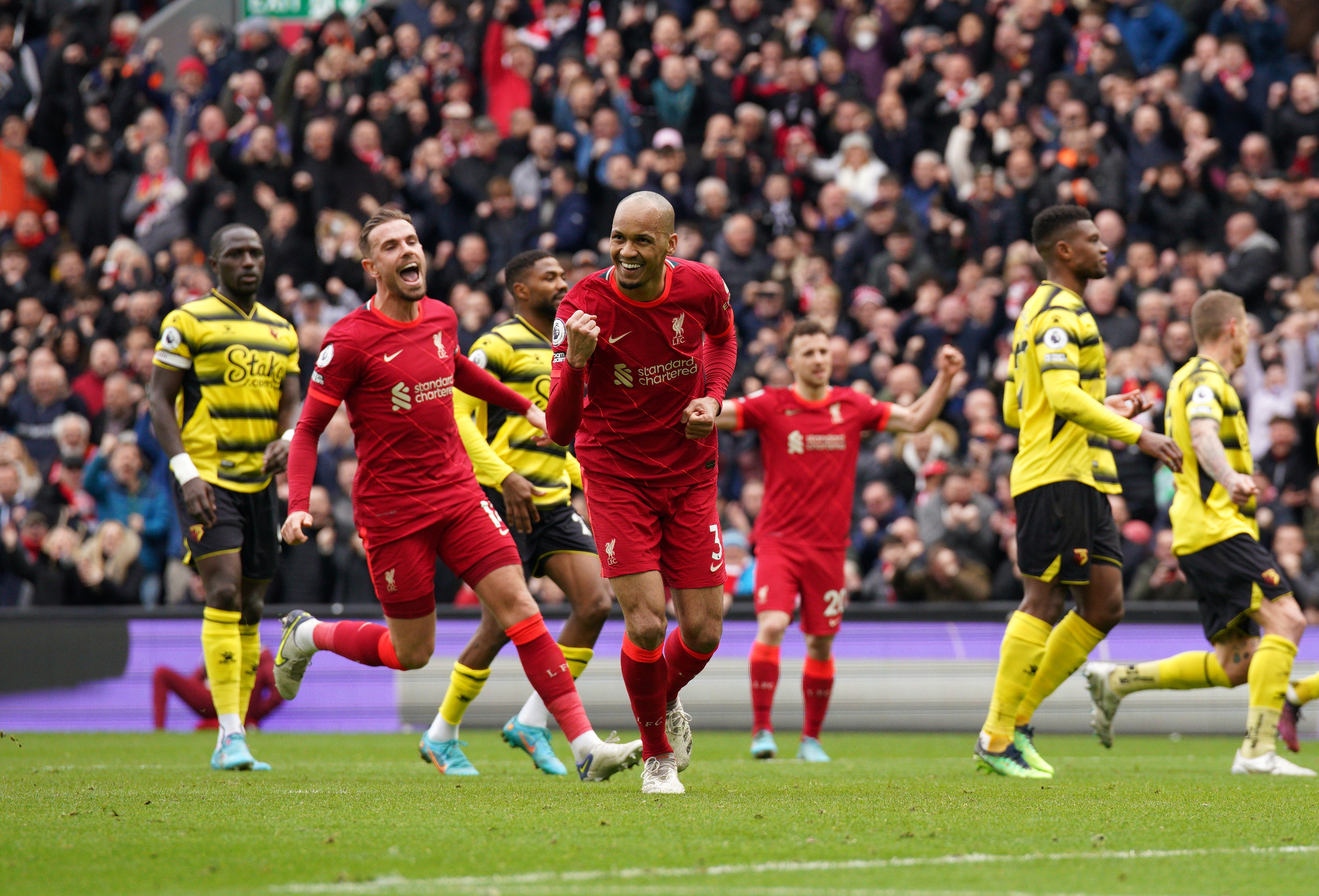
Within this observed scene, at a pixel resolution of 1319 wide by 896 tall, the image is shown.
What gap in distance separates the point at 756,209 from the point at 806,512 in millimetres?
7059

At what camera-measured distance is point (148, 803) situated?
687 centimetres

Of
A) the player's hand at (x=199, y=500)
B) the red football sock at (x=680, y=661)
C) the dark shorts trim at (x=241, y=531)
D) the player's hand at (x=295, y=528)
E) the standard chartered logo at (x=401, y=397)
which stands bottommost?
the red football sock at (x=680, y=661)

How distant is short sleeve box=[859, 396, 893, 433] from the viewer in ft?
35.0

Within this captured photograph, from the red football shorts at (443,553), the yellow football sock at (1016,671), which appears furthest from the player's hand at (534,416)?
the yellow football sock at (1016,671)

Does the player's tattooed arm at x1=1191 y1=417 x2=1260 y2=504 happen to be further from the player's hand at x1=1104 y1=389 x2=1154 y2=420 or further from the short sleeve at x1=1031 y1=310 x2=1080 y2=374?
the short sleeve at x1=1031 y1=310 x2=1080 y2=374

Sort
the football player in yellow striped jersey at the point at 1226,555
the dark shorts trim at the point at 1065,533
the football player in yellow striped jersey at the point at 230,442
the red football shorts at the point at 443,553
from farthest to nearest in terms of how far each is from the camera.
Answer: the football player in yellow striped jersey at the point at 230,442 → the football player in yellow striped jersey at the point at 1226,555 → the dark shorts trim at the point at 1065,533 → the red football shorts at the point at 443,553

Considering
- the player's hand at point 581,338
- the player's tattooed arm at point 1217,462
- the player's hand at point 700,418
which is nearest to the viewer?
the player's hand at point 581,338

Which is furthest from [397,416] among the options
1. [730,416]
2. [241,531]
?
[730,416]

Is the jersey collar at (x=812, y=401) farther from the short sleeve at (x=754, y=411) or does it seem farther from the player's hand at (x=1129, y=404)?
the player's hand at (x=1129, y=404)

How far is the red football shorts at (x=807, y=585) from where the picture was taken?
10.6 meters

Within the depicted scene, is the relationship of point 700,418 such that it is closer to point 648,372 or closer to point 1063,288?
point 648,372

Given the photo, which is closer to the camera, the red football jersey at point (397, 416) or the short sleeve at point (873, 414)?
the red football jersey at point (397, 416)

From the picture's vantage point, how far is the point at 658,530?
6.99 meters

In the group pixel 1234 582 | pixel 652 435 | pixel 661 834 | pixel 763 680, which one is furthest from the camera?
pixel 763 680
